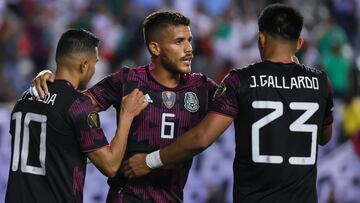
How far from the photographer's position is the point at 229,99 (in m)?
5.72

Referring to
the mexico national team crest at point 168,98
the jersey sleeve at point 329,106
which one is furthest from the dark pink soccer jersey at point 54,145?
the jersey sleeve at point 329,106

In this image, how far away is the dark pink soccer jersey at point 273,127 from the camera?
18.8ft

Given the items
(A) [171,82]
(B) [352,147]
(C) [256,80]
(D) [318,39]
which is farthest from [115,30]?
(C) [256,80]

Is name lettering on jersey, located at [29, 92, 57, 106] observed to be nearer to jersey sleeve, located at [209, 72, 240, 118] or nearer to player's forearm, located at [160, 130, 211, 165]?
player's forearm, located at [160, 130, 211, 165]

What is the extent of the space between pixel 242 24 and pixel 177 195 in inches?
275

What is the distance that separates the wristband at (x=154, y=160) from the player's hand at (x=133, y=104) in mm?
307

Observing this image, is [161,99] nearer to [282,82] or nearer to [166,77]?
[166,77]

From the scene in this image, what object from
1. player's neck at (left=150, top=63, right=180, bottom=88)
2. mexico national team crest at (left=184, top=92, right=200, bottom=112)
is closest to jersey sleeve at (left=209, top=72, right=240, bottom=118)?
mexico national team crest at (left=184, top=92, right=200, bottom=112)

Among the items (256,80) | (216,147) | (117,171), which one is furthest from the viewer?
(216,147)

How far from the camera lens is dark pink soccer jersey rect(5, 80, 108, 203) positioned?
231 inches

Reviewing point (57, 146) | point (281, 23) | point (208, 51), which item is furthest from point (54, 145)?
point (208, 51)

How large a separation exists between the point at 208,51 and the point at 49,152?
285 inches

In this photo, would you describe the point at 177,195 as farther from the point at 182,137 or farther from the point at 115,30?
the point at 115,30

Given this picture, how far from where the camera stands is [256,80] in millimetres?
5738
